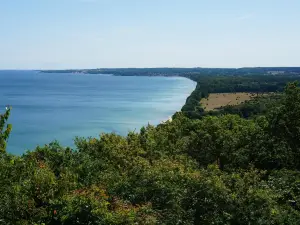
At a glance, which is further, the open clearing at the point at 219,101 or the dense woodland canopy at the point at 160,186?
the open clearing at the point at 219,101

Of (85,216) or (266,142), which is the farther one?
(266,142)

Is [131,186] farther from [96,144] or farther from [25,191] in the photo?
[96,144]

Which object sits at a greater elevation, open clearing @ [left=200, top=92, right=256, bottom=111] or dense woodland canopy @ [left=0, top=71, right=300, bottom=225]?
dense woodland canopy @ [left=0, top=71, right=300, bottom=225]

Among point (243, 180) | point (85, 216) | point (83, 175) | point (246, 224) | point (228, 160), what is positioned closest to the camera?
point (246, 224)

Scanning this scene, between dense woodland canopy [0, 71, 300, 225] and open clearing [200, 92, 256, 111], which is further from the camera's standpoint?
open clearing [200, 92, 256, 111]

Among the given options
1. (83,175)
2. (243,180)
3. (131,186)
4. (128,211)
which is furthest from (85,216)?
(83,175)

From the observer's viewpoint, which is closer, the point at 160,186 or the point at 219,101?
the point at 160,186

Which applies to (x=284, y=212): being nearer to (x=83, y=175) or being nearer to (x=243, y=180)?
(x=243, y=180)

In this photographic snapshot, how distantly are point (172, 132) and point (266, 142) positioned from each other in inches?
371

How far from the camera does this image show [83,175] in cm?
1933

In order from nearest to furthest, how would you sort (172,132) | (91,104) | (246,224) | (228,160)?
(246,224) → (228,160) → (172,132) → (91,104)

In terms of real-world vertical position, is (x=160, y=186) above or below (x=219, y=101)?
above

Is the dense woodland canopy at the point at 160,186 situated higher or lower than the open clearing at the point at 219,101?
higher

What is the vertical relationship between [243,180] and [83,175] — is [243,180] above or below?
above
